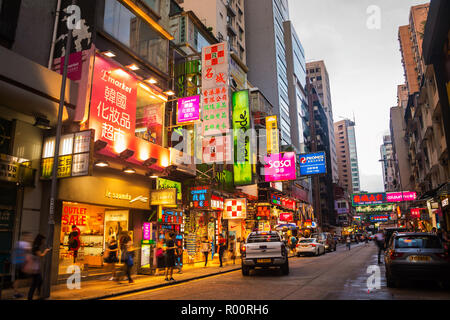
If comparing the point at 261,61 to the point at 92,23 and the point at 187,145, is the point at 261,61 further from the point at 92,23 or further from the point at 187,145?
the point at 92,23

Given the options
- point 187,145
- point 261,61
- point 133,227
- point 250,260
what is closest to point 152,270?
point 133,227

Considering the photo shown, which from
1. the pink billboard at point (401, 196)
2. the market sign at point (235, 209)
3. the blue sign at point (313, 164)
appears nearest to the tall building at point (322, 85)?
the pink billboard at point (401, 196)

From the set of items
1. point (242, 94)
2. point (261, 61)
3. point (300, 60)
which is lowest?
point (242, 94)

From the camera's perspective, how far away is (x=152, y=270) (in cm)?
1588

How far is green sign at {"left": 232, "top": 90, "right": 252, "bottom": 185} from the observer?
27764 mm

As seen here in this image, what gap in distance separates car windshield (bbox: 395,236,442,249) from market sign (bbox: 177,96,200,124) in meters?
12.3

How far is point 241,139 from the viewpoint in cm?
2830

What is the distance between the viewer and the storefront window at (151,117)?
1798 centimetres

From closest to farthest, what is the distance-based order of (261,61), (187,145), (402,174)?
(187,145)
(261,61)
(402,174)

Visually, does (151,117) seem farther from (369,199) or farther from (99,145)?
(369,199)

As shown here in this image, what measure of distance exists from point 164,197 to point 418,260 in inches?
452

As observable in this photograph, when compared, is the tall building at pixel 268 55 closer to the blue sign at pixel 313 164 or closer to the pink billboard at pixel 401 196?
the pink billboard at pixel 401 196

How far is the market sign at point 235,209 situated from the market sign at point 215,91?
6560mm

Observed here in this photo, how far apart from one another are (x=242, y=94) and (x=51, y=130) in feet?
59.7
